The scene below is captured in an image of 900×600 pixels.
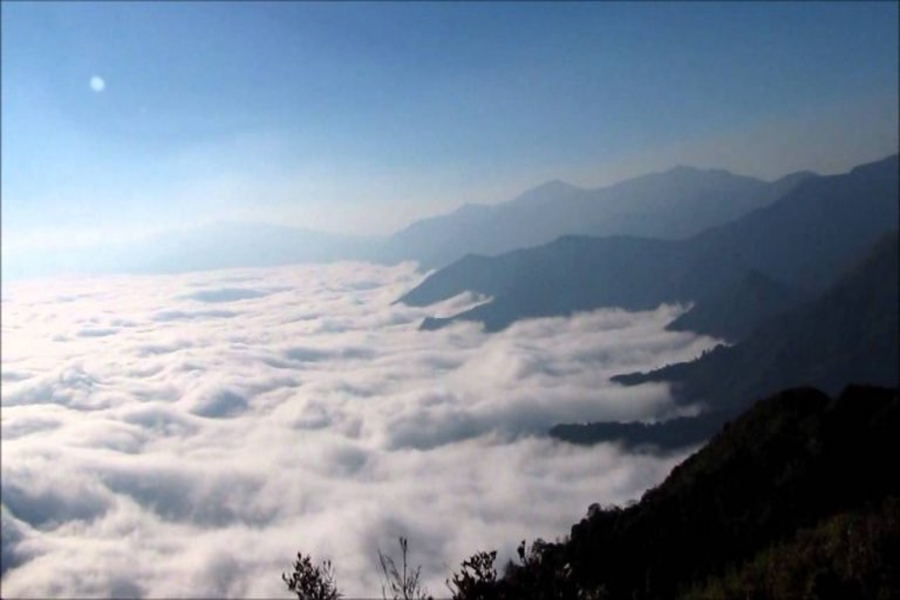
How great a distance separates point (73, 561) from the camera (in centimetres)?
13900

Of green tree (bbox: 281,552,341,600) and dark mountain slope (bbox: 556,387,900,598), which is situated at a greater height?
green tree (bbox: 281,552,341,600)

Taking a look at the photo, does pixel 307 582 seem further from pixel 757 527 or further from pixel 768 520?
pixel 768 520

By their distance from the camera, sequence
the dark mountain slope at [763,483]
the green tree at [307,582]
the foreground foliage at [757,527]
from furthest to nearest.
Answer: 1. the dark mountain slope at [763,483]
2. the foreground foliage at [757,527]
3. the green tree at [307,582]

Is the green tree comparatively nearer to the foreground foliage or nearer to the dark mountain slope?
the foreground foliage

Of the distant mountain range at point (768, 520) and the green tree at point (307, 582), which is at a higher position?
the green tree at point (307, 582)

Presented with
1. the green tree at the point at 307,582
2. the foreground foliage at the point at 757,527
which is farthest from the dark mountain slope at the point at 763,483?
the green tree at the point at 307,582

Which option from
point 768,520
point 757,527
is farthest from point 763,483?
point 757,527

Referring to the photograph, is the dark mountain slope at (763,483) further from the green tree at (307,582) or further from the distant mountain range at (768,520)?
the green tree at (307,582)

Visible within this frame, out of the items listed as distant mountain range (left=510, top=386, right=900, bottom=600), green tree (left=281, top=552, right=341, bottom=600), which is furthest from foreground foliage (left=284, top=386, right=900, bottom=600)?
green tree (left=281, top=552, right=341, bottom=600)

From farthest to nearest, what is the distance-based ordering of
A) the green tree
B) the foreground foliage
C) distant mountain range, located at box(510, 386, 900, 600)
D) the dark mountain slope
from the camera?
the dark mountain slope < distant mountain range, located at box(510, 386, 900, 600) < the foreground foliage < the green tree

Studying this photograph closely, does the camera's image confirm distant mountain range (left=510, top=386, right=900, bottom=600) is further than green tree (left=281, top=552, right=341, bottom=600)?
Yes

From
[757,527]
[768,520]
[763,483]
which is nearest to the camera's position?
[757,527]

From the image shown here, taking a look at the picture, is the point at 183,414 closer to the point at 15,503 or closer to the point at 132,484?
the point at 132,484

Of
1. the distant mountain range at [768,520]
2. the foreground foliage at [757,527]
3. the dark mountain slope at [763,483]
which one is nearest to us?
the foreground foliage at [757,527]
